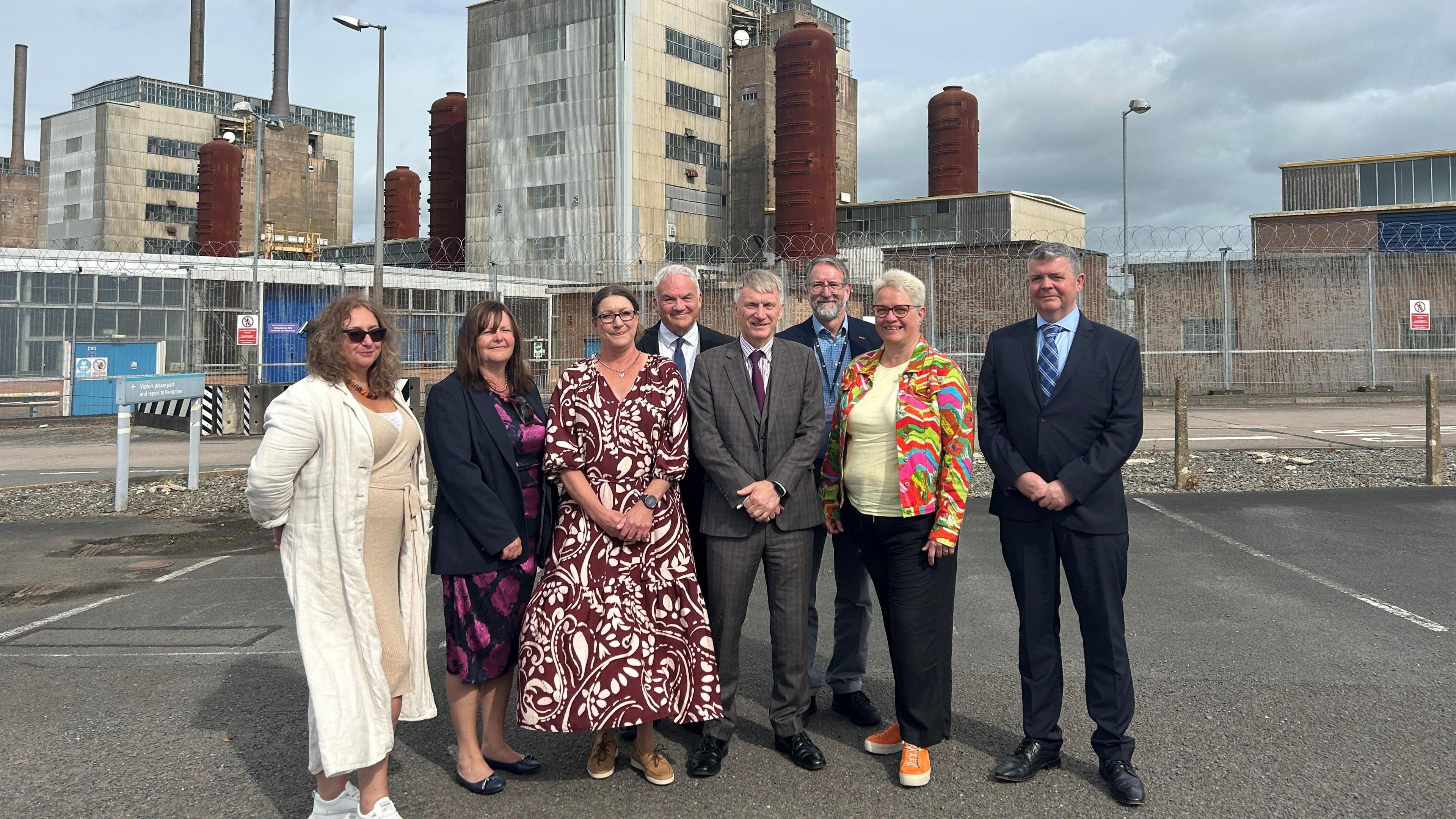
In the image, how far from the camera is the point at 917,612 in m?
4.14

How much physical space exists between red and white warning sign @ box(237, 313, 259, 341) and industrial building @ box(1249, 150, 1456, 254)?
3608cm

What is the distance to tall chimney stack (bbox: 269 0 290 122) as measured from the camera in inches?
2479

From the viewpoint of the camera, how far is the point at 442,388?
12.9 feet

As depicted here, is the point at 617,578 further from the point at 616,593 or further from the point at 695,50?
the point at 695,50

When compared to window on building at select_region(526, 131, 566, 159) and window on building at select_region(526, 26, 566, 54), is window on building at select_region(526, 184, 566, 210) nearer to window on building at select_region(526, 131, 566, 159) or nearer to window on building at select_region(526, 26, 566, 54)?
window on building at select_region(526, 131, 566, 159)

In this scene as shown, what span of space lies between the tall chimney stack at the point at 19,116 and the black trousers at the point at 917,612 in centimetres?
9156

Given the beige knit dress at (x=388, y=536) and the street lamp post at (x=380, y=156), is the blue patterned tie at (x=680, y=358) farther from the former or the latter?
the street lamp post at (x=380, y=156)

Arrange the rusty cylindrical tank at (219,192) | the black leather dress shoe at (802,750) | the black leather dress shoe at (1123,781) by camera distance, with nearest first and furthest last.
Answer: the black leather dress shoe at (1123,781) < the black leather dress shoe at (802,750) < the rusty cylindrical tank at (219,192)

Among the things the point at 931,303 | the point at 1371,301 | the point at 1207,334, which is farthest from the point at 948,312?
Answer: the point at 1371,301

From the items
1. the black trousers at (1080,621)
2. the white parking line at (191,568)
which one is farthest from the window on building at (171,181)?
the black trousers at (1080,621)

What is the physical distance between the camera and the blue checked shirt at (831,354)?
4.93 meters

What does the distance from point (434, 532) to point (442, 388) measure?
56 centimetres

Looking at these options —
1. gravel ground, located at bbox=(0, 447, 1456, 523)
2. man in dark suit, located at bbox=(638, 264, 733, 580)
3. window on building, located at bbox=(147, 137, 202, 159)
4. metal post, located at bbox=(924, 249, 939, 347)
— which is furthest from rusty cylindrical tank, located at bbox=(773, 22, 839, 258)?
window on building, located at bbox=(147, 137, 202, 159)

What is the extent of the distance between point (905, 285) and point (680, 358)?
1.11 metres
